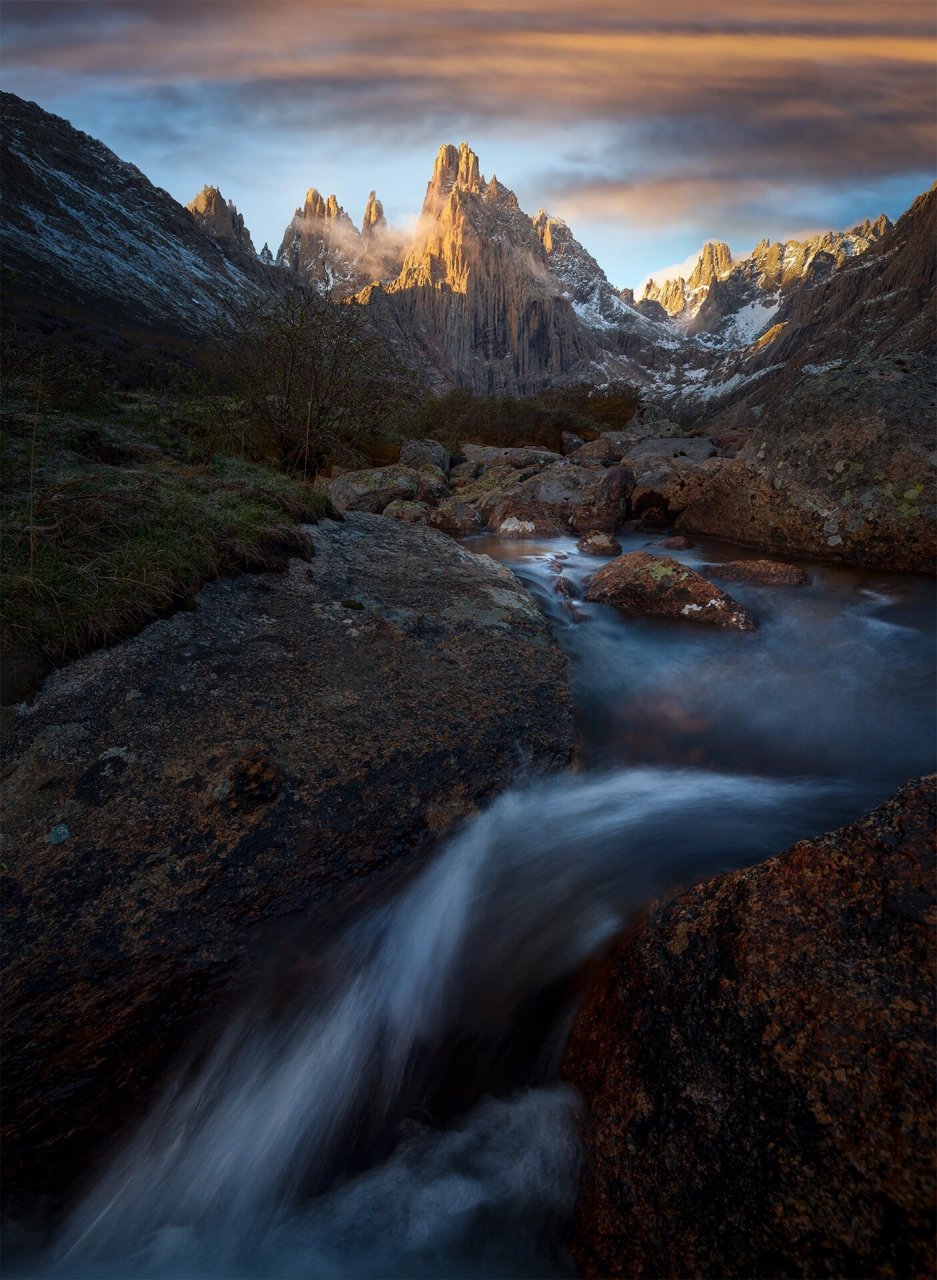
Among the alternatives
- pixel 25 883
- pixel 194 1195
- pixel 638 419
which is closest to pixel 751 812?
pixel 194 1195

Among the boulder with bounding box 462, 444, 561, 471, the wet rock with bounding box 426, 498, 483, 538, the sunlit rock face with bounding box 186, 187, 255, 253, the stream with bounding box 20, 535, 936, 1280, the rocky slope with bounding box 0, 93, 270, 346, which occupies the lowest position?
the stream with bounding box 20, 535, 936, 1280

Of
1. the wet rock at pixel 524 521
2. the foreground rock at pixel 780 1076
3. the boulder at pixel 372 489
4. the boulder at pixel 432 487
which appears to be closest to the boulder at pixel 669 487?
the wet rock at pixel 524 521

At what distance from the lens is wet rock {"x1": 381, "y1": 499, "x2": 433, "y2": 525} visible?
42.6ft

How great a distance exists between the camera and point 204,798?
3387 mm

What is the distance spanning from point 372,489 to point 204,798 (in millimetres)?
11769

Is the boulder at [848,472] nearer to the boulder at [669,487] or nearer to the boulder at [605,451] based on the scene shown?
the boulder at [669,487]

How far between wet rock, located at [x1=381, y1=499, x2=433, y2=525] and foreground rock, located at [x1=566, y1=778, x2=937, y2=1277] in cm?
1122

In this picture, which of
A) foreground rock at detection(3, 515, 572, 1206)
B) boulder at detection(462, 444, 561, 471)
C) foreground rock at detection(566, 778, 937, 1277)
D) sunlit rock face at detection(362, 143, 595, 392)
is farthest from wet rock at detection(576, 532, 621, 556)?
sunlit rock face at detection(362, 143, 595, 392)

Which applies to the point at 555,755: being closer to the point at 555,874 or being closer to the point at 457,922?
the point at 555,874

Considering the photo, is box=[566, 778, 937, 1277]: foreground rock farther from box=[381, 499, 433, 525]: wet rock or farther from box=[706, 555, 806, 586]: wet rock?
box=[381, 499, 433, 525]: wet rock

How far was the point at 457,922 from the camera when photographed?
361 cm

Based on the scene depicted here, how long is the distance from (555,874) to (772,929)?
1846 millimetres

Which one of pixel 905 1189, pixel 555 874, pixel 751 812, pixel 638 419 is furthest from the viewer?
pixel 638 419

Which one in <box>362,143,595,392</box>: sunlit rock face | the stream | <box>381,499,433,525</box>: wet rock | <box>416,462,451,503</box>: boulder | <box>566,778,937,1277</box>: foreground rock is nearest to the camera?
<box>566,778,937,1277</box>: foreground rock
